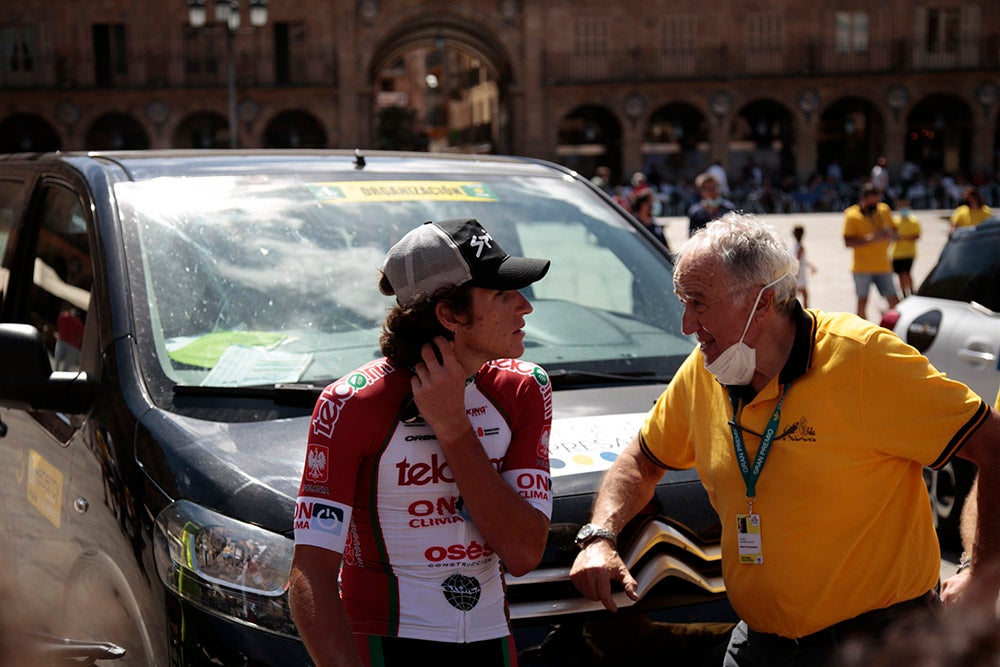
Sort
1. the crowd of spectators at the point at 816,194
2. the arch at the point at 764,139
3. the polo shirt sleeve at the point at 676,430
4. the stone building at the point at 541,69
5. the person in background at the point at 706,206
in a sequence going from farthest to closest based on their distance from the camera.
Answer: the arch at the point at 764,139, the stone building at the point at 541,69, the crowd of spectators at the point at 816,194, the person in background at the point at 706,206, the polo shirt sleeve at the point at 676,430

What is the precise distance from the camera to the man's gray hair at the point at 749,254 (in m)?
2.52

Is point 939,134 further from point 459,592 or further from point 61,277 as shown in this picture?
point 459,592

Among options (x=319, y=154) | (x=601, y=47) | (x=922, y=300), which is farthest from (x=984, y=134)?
(x=319, y=154)

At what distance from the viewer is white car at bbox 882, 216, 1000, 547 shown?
593cm

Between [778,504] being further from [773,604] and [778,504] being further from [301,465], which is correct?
[301,465]

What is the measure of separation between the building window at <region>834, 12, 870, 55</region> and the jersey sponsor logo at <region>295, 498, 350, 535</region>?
49.9m

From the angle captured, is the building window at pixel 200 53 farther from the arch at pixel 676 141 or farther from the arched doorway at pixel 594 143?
the arch at pixel 676 141

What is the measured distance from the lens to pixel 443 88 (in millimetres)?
82625

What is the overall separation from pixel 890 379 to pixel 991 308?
409cm

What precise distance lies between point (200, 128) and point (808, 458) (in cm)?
4876

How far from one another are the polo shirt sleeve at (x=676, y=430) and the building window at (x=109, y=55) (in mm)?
47851

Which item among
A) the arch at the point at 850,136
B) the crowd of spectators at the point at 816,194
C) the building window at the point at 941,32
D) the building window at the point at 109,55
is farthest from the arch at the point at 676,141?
the building window at the point at 109,55

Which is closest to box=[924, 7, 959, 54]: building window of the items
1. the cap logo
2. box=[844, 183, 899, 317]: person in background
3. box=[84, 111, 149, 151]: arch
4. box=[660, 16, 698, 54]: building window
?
box=[660, 16, 698, 54]: building window

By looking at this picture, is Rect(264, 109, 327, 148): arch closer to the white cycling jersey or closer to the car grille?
the car grille
